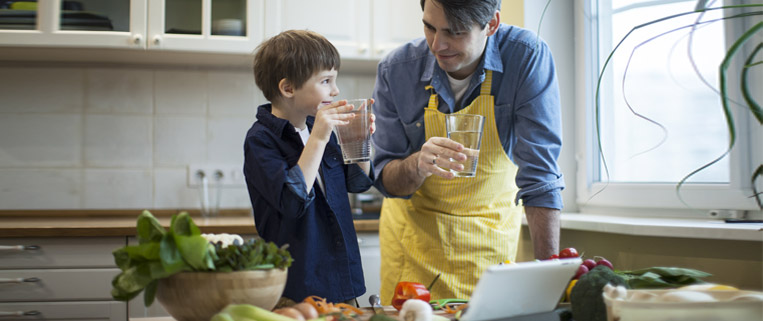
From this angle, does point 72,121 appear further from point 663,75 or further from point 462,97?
point 663,75

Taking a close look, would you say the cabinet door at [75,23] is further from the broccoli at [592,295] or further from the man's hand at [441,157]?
the broccoli at [592,295]

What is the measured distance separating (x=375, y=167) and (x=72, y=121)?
1.85 m

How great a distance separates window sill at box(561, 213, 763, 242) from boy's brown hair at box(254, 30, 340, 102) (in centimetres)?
100

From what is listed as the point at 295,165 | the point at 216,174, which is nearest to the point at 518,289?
the point at 295,165

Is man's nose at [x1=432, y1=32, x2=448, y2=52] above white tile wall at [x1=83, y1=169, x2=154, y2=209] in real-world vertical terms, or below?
above

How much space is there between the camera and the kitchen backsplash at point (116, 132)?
285 centimetres

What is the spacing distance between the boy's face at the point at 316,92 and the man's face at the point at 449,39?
0.25 m

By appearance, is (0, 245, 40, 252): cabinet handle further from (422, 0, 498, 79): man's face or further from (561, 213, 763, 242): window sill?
(561, 213, 763, 242): window sill

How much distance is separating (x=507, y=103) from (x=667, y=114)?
742mm

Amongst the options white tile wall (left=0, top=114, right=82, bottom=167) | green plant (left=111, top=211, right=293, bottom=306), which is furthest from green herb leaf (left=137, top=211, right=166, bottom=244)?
white tile wall (left=0, top=114, right=82, bottom=167)

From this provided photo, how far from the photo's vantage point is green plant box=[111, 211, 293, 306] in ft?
2.69

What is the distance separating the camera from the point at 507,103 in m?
1.63

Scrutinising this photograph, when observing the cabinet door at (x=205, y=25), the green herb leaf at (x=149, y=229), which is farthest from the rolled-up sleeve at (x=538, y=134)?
the cabinet door at (x=205, y=25)

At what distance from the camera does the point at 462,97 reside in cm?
167
